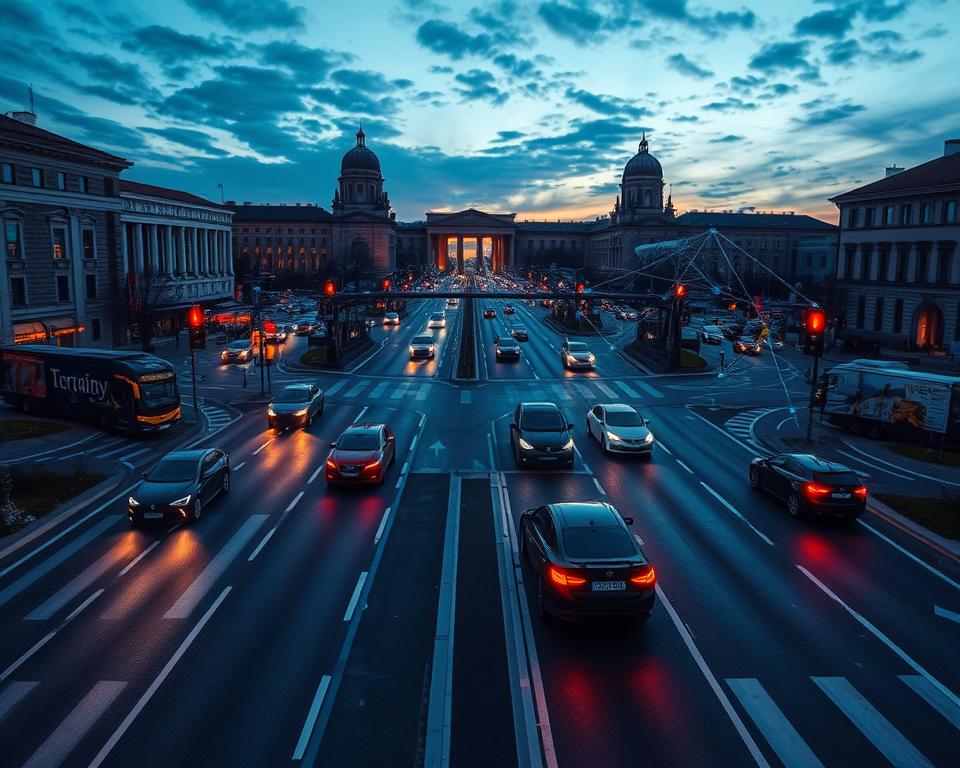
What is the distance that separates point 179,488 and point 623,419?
1490cm

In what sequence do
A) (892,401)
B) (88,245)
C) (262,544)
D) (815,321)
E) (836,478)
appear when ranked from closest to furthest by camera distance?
(262,544) → (836,478) → (815,321) → (892,401) → (88,245)

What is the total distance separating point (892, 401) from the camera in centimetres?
2872

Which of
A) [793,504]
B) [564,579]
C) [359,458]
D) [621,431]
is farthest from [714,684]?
[621,431]

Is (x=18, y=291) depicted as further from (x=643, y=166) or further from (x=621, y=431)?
(x=643, y=166)

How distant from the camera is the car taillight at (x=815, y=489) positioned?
17.8 m

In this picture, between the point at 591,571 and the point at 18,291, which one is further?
the point at 18,291

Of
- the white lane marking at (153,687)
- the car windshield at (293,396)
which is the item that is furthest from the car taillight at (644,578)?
the car windshield at (293,396)

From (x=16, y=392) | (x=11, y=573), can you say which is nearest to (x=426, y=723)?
(x=11, y=573)

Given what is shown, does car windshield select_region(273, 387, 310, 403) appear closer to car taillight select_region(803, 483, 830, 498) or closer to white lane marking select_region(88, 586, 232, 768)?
white lane marking select_region(88, 586, 232, 768)

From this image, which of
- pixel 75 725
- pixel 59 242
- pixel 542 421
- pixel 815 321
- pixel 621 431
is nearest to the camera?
pixel 75 725

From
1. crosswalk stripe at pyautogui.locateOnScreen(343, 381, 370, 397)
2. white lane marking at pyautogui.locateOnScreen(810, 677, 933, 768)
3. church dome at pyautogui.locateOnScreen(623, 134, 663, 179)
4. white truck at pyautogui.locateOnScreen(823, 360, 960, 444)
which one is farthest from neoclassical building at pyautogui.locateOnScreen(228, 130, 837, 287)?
white lane marking at pyautogui.locateOnScreen(810, 677, 933, 768)

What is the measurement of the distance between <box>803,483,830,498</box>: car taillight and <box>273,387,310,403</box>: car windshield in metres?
20.3

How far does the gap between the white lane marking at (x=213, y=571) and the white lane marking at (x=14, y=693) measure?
2.42 meters

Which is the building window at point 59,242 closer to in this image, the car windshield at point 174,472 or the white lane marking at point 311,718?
the car windshield at point 174,472
